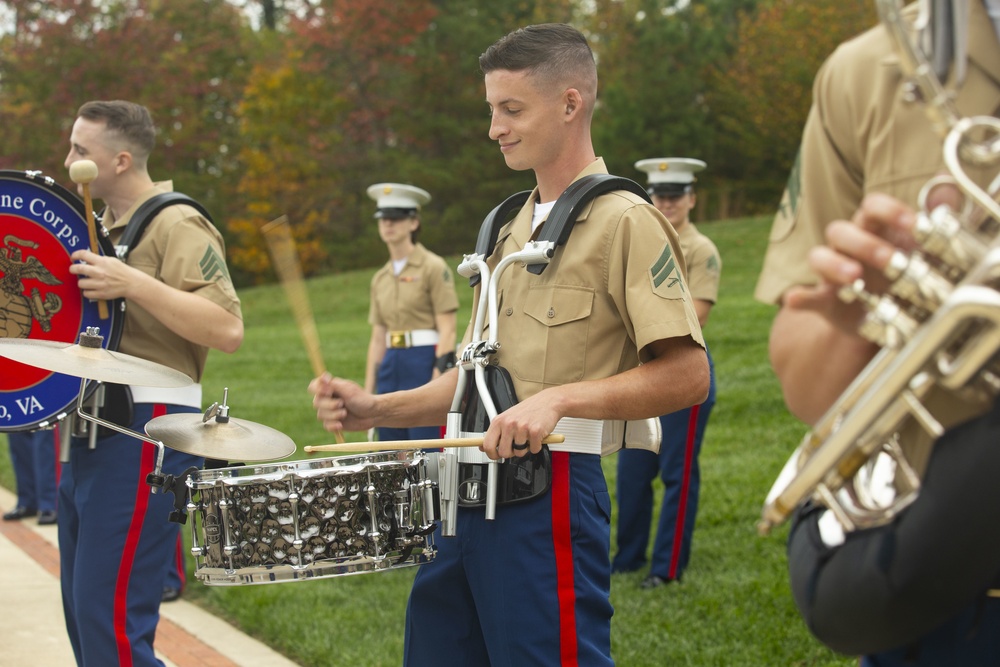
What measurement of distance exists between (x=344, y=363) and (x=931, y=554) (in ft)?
45.9

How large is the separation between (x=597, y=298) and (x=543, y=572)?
0.71 m

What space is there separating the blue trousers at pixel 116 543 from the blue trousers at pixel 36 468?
5.04 metres

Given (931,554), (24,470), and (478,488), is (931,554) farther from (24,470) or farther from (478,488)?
(24,470)

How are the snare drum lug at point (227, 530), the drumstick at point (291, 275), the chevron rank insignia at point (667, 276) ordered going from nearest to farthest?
1. the chevron rank insignia at point (667, 276)
2. the snare drum lug at point (227, 530)
3. the drumstick at point (291, 275)

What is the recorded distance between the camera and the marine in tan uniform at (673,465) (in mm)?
6172

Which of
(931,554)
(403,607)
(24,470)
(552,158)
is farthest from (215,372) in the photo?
(931,554)

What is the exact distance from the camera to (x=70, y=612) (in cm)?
390

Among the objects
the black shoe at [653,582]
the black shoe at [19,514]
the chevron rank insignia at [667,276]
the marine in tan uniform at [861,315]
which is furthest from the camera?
the black shoe at [19,514]

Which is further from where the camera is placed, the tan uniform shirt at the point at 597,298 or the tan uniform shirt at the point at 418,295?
the tan uniform shirt at the point at 418,295

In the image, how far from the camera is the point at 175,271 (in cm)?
396

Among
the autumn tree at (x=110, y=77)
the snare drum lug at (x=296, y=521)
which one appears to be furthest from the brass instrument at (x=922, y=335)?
the autumn tree at (x=110, y=77)

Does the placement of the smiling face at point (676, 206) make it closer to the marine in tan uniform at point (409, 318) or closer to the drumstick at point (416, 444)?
the marine in tan uniform at point (409, 318)

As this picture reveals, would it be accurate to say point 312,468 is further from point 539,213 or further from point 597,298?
point 539,213

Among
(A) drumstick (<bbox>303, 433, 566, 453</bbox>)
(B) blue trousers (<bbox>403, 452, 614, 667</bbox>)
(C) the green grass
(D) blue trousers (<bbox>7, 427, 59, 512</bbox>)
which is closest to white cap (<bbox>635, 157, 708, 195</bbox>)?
(C) the green grass
